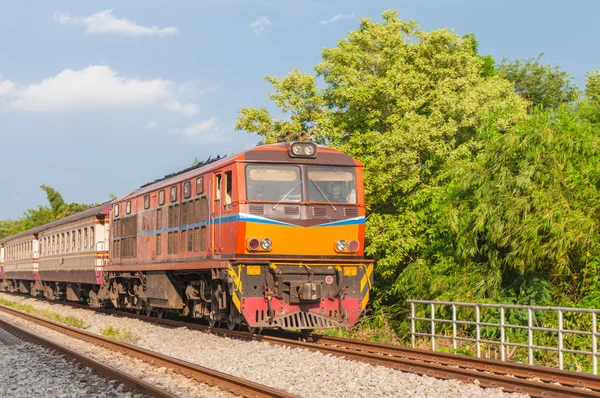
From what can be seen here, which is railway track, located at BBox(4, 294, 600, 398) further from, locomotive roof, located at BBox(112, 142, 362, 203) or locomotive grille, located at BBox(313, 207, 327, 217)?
locomotive roof, located at BBox(112, 142, 362, 203)

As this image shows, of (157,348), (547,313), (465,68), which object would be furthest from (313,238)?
(465,68)

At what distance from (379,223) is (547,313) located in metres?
6.95

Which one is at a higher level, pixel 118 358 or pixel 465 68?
pixel 465 68

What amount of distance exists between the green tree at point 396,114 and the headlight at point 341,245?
4654 mm

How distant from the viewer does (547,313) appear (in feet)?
45.2

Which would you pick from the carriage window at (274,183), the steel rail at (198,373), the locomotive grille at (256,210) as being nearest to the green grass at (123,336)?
the steel rail at (198,373)

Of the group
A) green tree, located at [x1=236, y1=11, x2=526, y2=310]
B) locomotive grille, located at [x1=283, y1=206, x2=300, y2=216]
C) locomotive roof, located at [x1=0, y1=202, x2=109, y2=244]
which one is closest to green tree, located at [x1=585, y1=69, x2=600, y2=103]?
green tree, located at [x1=236, y1=11, x2=526, y2=310]

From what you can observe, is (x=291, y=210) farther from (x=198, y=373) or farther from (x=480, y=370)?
(x=480, y=370)

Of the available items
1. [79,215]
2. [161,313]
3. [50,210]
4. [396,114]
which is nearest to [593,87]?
[396,114]

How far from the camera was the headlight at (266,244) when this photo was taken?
13648 mm

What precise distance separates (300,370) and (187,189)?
21.9ft

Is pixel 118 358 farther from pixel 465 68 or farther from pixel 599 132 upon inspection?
pixel 465 68

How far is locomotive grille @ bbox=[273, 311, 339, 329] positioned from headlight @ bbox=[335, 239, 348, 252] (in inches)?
54.4

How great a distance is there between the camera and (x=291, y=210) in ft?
45.6
